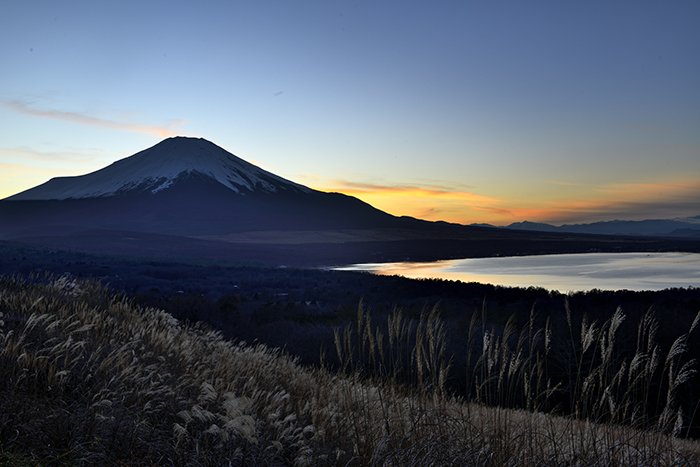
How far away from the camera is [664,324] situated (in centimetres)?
2152

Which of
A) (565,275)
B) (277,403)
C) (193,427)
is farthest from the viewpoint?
(565,275)

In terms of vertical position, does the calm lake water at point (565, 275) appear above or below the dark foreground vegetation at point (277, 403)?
below

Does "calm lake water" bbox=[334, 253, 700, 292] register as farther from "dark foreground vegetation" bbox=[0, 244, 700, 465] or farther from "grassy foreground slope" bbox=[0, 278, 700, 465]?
"grassy foreground slope" bbox=[0, 278, 700, 465]

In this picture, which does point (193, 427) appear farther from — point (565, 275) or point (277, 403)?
point (565, 275)

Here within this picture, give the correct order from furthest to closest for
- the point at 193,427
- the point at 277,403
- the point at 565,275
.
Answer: the point at 565,275
the point at 277,403
the point at 193,427

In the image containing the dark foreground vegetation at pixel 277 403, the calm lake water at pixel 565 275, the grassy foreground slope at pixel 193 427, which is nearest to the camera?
the grassy foreground slope at pixel 193 427

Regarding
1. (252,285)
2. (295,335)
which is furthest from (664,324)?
(252,285)

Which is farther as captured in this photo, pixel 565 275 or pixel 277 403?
pixel 565 275

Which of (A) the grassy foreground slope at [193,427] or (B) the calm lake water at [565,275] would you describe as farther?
(B) the calm lake water at [565,275]

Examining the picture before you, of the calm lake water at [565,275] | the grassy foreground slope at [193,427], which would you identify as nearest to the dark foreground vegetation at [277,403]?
the grassy foreground slope at [193,427]

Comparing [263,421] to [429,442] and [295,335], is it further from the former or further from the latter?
[295,335]

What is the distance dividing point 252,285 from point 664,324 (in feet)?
78.8

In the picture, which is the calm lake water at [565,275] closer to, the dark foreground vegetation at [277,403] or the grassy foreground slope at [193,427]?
the dark foreground vegetation at [277,403]

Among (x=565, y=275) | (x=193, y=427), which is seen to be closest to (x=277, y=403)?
(x=193, y=427)
